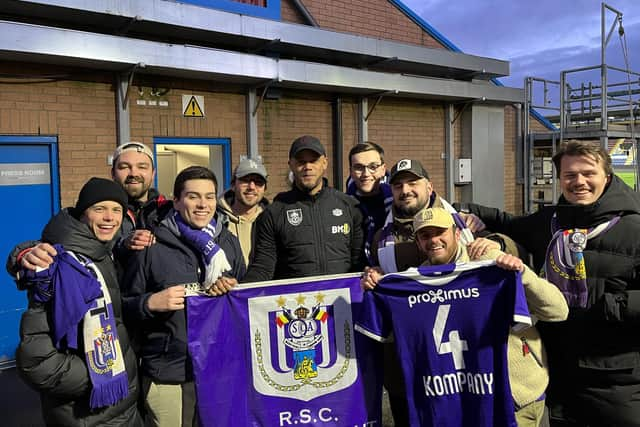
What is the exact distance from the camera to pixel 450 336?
2.71 m

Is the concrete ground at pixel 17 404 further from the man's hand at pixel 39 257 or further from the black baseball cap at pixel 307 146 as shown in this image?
the black baseball cap at pixel 307 146

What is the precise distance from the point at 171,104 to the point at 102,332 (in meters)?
4.56

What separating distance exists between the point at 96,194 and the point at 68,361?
0.81m

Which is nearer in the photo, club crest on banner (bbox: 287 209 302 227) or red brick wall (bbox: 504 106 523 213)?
club crest on banner (bbox: 287 209 302 227)

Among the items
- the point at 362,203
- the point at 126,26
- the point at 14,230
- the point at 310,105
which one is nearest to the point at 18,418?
the point at 14,230

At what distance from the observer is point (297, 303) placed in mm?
2982

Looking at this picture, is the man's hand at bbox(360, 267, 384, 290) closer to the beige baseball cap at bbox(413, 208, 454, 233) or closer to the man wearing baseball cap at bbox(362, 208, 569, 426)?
the man wearing baseball cap at bbox(362, 208, 569, 426)

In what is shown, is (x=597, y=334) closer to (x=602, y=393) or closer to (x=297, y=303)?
(x=602, y=393)

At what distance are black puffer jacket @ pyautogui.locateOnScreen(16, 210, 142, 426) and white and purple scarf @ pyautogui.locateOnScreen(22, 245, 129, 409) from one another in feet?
0.13

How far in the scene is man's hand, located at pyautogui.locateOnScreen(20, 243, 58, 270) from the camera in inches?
87.5

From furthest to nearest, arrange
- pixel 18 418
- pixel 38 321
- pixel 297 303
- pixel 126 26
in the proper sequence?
pixel 126 26 < pixel 18 418 < pixel 297 303 < pixel 38 321

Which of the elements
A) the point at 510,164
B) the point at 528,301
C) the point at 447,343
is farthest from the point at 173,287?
the point at 510,164

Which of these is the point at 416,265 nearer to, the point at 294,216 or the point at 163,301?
the point at 294,216

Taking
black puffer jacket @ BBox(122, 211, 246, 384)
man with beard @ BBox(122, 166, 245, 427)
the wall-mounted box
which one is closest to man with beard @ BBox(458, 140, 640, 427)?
man with beard @ BBox(122, 166, 245, 427)
